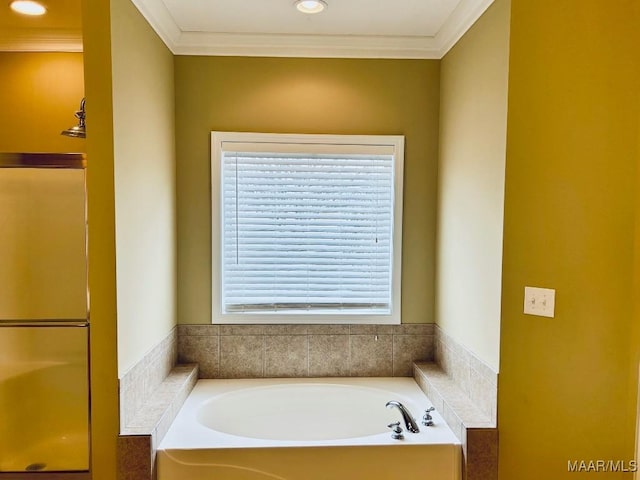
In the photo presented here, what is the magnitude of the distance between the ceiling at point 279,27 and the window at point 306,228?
51cm

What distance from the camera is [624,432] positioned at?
1.59 metres

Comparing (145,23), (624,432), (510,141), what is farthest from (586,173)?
(145,23)

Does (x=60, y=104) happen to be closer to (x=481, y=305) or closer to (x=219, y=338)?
(x=219, y=338)

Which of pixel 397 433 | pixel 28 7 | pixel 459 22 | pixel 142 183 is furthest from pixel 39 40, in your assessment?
pixel 397 433

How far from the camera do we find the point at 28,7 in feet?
6.63

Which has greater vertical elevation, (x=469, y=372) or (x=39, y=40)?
(x=39, y=40)

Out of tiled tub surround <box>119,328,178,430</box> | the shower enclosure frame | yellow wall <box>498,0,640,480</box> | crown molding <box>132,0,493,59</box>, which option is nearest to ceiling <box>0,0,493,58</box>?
crown molding <box>132,0,493,59</box>

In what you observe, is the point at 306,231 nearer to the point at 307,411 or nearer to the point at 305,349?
the point at 305,349

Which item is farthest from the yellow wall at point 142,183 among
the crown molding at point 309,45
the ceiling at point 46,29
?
the ceiling at point 46,29

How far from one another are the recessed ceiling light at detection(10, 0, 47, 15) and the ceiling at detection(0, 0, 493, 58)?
37mm

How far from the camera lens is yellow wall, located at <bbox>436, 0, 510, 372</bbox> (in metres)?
1.78

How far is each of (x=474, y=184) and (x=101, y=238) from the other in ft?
5.41

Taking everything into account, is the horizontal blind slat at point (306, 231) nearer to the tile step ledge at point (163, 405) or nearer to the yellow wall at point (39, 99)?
the tile step ledge at point (163, 405)

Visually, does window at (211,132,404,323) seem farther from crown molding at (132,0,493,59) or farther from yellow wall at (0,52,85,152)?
yellow wall at (0,52,85,152)
